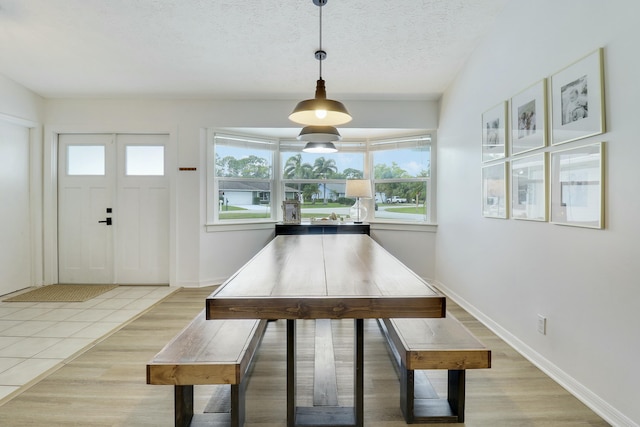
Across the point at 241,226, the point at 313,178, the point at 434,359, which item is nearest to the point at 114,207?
the point at 241,226

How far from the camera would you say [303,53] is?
10.8 ft

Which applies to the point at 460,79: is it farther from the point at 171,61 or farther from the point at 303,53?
the point at 171,61

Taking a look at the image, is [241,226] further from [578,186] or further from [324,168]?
[578,186]

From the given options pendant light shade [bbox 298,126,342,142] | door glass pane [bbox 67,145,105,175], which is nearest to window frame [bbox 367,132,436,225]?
pendant light shade [bbox 298,126,342,142]

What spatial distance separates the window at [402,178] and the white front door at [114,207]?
3.18 metres

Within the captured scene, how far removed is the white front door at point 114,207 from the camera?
4.50 meters

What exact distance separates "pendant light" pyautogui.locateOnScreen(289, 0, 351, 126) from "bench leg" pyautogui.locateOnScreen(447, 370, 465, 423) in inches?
66.2

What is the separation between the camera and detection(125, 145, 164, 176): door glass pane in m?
4.52

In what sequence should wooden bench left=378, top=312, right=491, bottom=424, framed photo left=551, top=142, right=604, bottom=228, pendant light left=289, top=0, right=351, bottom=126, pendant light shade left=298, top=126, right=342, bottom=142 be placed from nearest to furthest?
1. wooden bench left=378, top=312, right=491, bottom=424
2. framed photo left=551, top=142, right=604, bottom=228
3. pendant light left=289, top=0, right=351, bottom=126
4. pendant light shade left=298, top=126, right=342, bottom=142

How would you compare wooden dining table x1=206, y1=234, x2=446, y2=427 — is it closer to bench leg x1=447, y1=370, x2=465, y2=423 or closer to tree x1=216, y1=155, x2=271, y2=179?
bench leg x1=447, y1=370, x2=465, y2=423

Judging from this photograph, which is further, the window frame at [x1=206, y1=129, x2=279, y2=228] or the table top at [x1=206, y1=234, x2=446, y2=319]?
the window frame at [x1=206, y1=129, x2=279, y2=228]

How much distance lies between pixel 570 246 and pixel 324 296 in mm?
1744

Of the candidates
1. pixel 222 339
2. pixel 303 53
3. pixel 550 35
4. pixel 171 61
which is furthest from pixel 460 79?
pixel 222 339

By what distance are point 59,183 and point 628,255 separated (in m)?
6.03
